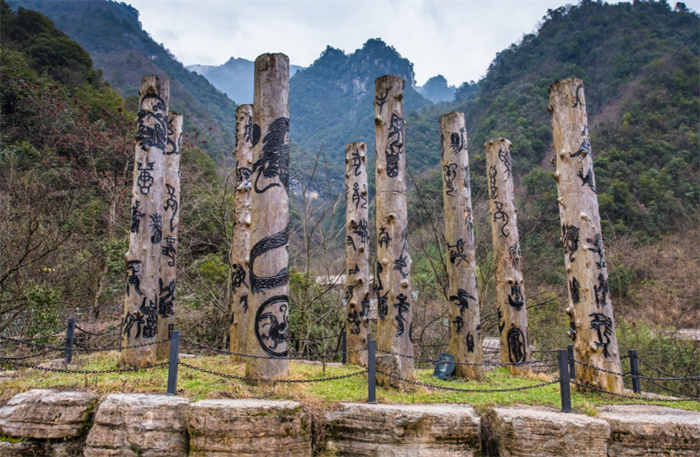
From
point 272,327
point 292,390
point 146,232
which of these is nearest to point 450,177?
point 272,327

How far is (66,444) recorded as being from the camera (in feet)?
14.8

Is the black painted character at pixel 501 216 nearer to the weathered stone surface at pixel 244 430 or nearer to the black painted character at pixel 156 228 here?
the weathered stone surface at pixel 244 430

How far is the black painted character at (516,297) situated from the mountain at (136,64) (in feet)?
73.3

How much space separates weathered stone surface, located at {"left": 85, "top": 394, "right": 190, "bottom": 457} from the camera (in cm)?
434

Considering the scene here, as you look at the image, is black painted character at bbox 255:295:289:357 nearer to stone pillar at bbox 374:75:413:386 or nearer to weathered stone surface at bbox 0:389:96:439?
stone pillar at bbox 374:75:413:386

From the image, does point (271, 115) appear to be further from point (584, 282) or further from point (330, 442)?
point (584, 282)

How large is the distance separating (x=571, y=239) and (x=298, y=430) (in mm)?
4446

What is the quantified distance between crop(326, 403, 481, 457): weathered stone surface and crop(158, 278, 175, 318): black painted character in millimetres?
4137

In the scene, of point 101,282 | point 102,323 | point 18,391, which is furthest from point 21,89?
point 18,391

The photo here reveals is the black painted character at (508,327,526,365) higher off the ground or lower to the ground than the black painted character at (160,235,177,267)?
lower

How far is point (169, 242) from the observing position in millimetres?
7488

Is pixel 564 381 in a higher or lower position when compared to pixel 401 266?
lower

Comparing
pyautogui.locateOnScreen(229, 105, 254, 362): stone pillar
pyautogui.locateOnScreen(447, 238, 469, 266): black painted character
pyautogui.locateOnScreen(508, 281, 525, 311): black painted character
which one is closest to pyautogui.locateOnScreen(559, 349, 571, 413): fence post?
pyautogui.locateOnScreen(447, 238, 469, 266): black painted character

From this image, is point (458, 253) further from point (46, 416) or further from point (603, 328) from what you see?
→ point (46, 416)
